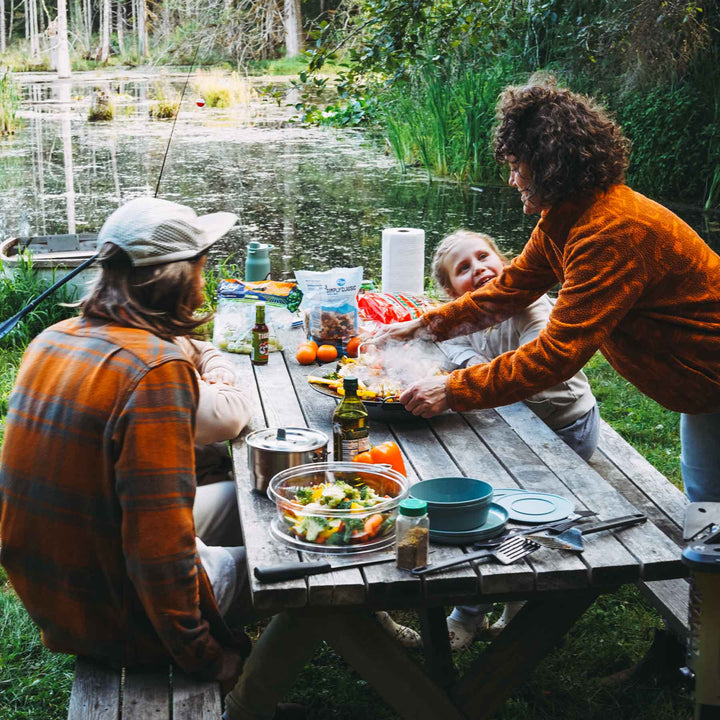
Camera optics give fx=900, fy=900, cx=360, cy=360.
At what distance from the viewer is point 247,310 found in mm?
3199

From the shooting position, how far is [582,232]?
2.03 meters

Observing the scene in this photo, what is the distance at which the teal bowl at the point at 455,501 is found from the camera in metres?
1.70

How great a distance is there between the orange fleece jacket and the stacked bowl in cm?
40

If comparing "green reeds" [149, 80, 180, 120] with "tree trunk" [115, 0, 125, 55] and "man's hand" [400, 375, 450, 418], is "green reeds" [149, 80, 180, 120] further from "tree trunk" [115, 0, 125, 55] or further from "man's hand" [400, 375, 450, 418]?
"man's hand" [400, 375, 450, 418]

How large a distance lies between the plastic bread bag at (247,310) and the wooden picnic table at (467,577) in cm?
67

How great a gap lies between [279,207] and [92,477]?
7.73 meters

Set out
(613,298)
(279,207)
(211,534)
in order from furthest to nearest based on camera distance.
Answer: (279,207) → (211,534) → (613,298)

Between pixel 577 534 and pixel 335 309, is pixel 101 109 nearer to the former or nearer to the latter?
pixel 335 309

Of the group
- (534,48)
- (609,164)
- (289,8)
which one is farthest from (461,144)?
(609,164)

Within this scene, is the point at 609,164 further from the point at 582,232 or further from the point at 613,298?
the point at 613,298

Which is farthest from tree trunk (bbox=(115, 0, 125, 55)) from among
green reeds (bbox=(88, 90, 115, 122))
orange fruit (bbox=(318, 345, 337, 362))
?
orange fruit (bbox=(318, 345, 337, 362))

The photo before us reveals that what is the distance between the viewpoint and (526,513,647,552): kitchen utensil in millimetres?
1691

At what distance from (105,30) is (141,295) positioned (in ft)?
57.7

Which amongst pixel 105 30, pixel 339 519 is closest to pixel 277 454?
pixel 339 519
